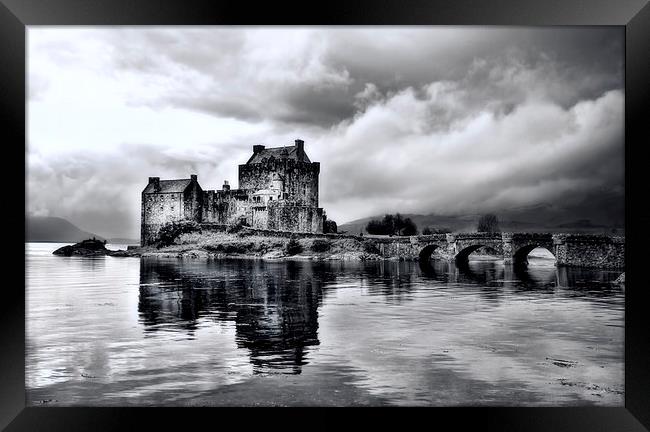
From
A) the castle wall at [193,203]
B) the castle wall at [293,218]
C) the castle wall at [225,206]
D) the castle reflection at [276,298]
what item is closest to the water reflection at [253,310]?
the castle reflection at [276,298]

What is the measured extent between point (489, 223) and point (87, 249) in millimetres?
37897

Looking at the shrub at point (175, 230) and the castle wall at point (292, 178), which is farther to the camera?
the castle wall at point (292, 178)

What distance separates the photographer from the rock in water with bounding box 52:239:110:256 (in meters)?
58.6

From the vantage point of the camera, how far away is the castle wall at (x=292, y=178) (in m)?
53.4

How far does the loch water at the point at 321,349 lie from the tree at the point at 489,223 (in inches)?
1588

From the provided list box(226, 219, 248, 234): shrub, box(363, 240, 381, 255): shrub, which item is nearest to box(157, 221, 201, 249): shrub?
box(226, 219, 248, 234): shrub

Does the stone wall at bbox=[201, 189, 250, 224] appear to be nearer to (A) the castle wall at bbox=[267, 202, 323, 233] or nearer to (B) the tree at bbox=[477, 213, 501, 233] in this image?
(A) the castle wall at bbox=[267, 202, 323, 233]

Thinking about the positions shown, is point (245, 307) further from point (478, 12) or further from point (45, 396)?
point (478, 12)

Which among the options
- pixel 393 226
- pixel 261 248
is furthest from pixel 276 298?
pixel 393 226

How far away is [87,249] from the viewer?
2320 inches

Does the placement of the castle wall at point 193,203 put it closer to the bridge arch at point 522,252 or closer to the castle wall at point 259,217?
the castle wall at point 259,217
